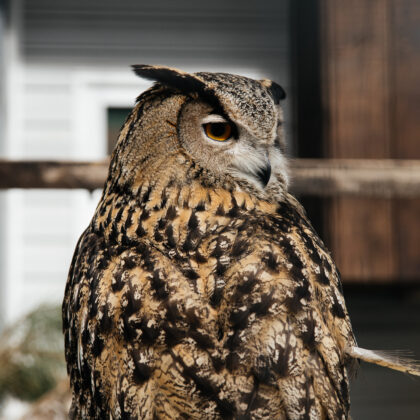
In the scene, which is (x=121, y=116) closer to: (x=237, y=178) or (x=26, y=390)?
(x=26, y=390)

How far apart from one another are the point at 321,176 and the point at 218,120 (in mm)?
693

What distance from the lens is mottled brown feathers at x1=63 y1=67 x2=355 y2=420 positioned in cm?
107

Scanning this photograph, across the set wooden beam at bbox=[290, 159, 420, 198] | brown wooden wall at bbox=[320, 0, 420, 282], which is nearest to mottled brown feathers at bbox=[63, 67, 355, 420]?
wooden beam at bbox=[290, 159, 420, 198]

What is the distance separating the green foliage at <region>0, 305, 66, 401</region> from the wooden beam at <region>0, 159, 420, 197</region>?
1766 millimetres

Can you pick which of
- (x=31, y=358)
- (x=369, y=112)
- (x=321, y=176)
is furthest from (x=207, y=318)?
(x=31, y=358)

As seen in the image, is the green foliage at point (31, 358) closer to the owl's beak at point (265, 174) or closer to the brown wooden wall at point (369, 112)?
the brown wooden wall at point (369, 112)

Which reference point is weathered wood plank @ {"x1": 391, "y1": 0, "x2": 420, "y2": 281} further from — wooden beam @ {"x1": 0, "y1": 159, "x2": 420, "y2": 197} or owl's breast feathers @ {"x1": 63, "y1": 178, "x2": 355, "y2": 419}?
owl's breast feathers @ {"x1": 63, "y1": 178, "x2": 355, "y2": 419}

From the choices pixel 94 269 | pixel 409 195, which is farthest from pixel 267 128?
pixel 409 195

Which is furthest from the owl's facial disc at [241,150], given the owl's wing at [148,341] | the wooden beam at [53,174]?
the wooden beam at [53,174]

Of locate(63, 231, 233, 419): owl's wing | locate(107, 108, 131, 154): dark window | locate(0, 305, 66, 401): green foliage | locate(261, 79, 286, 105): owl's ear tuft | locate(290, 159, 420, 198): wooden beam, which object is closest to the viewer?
locate(63, 231, 233, 419): owl's wing

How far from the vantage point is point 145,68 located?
123 cm

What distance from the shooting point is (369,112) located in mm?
2102

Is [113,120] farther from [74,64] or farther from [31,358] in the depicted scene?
[31,358]

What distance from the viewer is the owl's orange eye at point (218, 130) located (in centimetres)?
124
